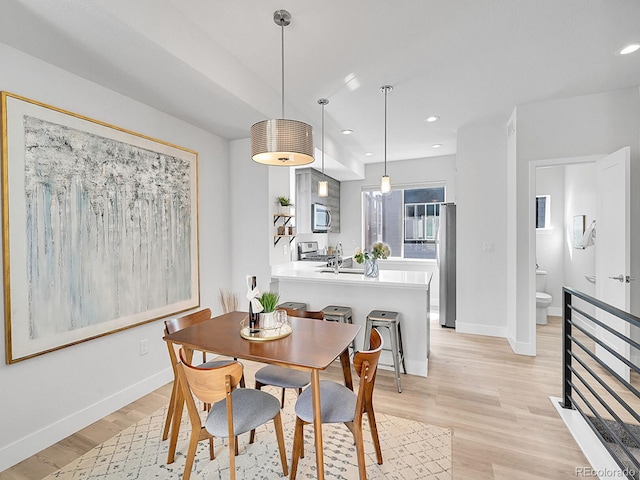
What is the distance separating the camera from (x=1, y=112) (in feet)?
5.98

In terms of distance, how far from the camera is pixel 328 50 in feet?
7.91

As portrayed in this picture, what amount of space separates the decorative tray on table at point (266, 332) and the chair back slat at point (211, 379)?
14.2 inches

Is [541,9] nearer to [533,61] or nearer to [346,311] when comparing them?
[533,61]

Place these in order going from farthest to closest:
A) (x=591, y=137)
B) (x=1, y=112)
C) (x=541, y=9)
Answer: (x=591, y=137) < (x=541, y=9) < (x=1, y=112)

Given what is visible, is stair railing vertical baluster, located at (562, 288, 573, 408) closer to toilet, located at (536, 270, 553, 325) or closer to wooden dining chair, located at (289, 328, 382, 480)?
wooden dining chair, located at (289, 328, 382, 480)

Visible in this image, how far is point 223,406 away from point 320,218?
399cm

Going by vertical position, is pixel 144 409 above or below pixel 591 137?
below

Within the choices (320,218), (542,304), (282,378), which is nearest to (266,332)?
(282,378)

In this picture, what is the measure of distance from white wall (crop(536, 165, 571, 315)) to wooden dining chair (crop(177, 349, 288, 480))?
204 inches

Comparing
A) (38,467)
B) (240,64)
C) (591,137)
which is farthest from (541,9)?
(38,467)

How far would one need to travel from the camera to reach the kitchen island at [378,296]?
119 inches

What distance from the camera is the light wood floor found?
1.85m

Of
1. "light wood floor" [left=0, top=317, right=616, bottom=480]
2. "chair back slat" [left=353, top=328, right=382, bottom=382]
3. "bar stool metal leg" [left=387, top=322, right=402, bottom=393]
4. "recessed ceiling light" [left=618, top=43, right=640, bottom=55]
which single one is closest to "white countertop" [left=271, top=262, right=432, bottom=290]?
"bar stool metal leg" [left=387, top=322, right=402, bottom=393]

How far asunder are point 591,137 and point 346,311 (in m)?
3.06
